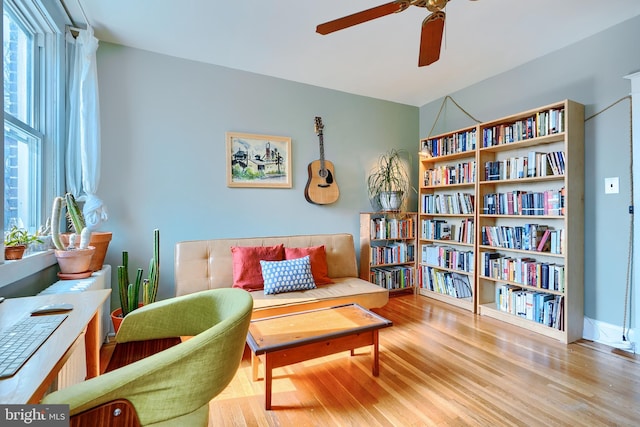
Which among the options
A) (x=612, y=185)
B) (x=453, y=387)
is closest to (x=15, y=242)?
(x=453, y=387)

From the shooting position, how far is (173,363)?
85 centimetres

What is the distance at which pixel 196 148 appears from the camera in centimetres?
281

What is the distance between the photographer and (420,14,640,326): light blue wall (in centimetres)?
226

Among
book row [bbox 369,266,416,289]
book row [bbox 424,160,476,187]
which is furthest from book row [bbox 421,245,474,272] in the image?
book row [bbox 424,160,476,187]

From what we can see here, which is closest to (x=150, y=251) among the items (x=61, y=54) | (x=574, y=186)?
(x=61, y=54)

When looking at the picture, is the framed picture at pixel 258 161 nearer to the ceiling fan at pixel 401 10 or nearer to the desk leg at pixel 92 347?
the ceiling fan at pixel 401 10

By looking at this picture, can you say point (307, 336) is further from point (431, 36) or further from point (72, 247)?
point (431, 36)

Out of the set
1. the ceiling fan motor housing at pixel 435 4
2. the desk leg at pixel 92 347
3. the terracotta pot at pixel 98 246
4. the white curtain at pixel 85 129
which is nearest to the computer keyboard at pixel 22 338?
the desk leg at pixel 92 347

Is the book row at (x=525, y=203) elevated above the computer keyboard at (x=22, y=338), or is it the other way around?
the book row at (x=525, y=203)

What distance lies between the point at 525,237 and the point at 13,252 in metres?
3.52

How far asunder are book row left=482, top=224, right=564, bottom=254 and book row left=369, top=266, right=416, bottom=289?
959 mm

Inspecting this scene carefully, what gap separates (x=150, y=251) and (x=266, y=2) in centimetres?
219

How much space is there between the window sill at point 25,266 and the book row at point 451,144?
11.7 ft

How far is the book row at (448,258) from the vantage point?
10.3 ft
